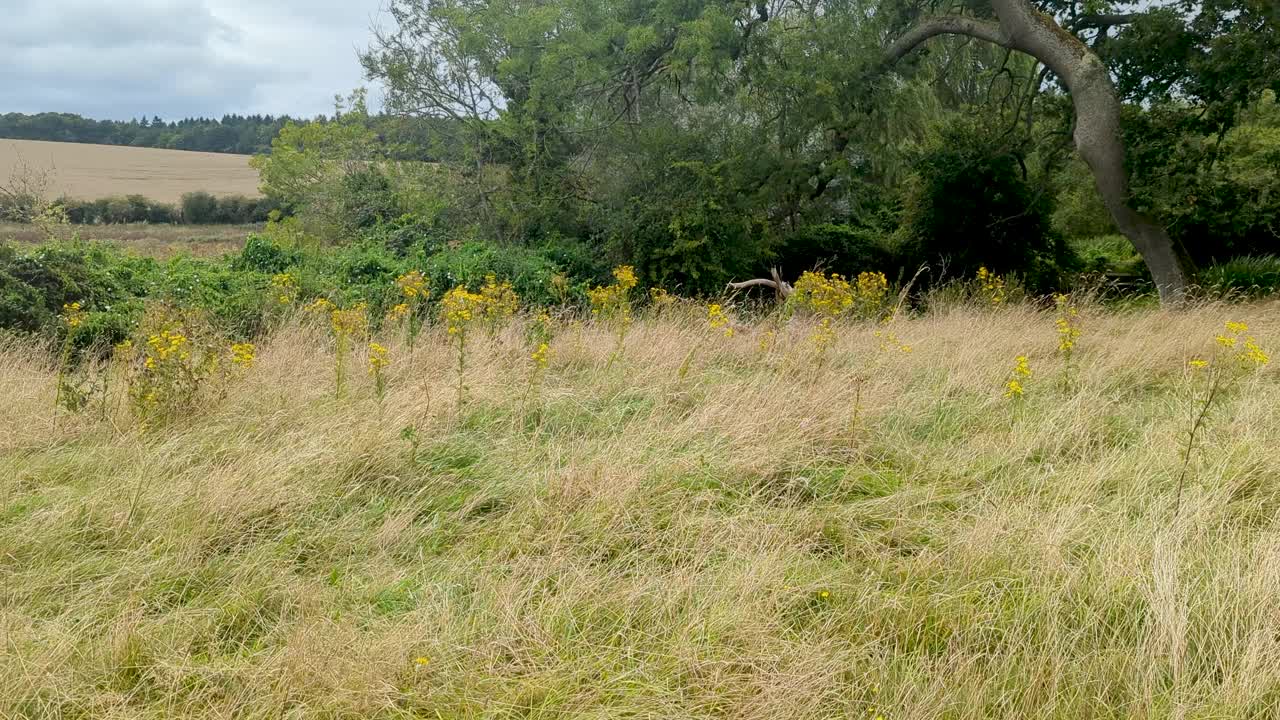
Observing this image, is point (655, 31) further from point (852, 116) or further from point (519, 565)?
point (519, 565)

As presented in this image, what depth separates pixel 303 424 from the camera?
438 cm

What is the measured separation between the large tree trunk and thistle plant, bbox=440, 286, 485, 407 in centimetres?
893

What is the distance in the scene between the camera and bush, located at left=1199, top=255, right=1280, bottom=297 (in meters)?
13.0

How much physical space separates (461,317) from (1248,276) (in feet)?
48.0

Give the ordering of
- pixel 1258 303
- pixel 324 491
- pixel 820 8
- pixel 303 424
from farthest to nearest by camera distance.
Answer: pixel 820 8 < pixel 1258 303 < pixel 303 424 < pixel 324 491

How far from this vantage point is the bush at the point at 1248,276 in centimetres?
1305

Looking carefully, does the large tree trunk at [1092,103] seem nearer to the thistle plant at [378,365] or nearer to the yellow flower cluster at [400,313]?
the yellow flower cluster at [400,313]

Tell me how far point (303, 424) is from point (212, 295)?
4.60 m

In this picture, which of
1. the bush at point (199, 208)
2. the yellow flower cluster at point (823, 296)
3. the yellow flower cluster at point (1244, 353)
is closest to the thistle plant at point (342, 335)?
the yellow flower cluster at point (823, 296)

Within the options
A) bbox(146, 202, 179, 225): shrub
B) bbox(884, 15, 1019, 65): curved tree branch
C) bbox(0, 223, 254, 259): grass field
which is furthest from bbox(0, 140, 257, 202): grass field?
bbox(884, 15, 1019, 65): curved tree branch

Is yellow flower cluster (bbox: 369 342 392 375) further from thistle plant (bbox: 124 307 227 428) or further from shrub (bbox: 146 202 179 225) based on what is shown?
shrub (bbox: 146 202 179 225)

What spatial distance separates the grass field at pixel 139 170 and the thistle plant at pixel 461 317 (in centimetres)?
2871

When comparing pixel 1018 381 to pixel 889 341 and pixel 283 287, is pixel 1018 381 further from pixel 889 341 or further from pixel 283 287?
pixel 283 287

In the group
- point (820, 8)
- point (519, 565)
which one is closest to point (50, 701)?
point (519, 565)
